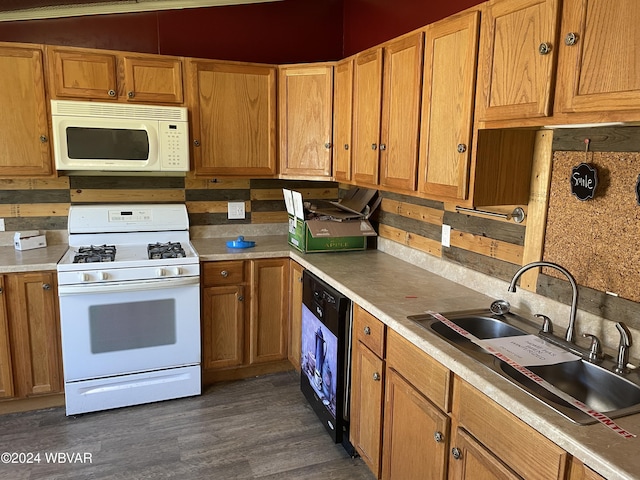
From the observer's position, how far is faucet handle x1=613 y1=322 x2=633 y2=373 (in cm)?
146

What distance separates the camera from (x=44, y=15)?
2.88 meters

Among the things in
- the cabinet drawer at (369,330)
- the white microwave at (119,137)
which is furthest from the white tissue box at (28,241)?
the cabinet drawer at (369,330)

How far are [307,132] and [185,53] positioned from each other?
97cm

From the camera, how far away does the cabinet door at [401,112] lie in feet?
7.30

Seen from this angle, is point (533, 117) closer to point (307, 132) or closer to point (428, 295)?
point (428, 295)

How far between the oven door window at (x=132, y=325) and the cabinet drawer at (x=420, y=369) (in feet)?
4.81

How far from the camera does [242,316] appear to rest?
311cm

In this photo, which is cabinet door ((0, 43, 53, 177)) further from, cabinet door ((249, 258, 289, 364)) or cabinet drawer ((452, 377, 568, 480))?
cabinet drawer ((452, 377, 568, 480))

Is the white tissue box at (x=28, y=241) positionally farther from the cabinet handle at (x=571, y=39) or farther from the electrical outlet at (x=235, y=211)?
the cabinet handle at (x=571, y=39)

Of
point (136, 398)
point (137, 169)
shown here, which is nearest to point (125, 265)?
point (137, 169)

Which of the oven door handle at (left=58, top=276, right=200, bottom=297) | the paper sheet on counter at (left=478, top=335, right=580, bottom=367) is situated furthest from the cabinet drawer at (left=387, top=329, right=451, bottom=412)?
the oven door handle at (left=58, top=276, right=200, bottom=297)

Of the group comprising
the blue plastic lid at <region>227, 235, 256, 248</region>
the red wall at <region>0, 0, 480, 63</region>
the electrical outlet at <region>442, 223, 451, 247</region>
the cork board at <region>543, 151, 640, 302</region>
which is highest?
the red wall at <region>0, 0, 480, 63</region>

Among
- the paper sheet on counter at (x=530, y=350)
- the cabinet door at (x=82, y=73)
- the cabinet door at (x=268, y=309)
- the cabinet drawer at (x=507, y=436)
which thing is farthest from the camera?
the cabinet door at (x=268, y=309)

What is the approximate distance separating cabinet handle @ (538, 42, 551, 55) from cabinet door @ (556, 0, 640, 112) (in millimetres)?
37
